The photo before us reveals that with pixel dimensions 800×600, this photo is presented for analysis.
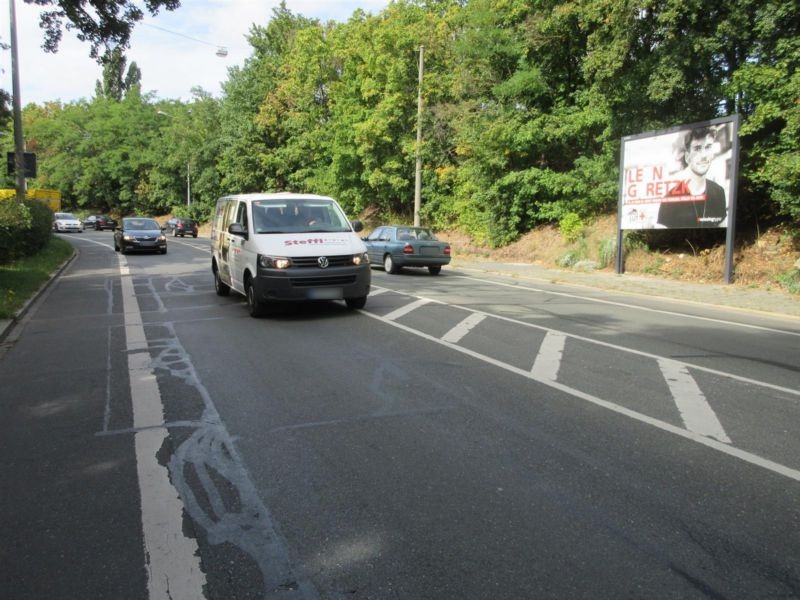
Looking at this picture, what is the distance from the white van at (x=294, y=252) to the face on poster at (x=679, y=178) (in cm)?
1038

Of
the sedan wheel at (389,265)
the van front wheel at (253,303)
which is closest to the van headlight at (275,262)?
the van front wheel at (253,303)

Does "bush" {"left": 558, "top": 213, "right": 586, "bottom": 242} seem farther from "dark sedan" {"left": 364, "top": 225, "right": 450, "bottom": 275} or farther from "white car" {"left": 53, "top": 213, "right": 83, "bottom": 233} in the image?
"white car" {"left": 53, "top": 213, "right": 83, "bottom": 233}

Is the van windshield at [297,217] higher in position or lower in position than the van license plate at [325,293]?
higher

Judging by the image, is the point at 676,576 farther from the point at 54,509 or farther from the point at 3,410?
the point at 3,410

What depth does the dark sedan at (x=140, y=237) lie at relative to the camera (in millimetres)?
26109

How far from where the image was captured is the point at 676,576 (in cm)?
290

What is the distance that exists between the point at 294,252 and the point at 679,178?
12215mm

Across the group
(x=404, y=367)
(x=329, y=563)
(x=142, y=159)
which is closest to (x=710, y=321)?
(x=404, y=367)

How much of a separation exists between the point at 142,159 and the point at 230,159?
29246 millimetres

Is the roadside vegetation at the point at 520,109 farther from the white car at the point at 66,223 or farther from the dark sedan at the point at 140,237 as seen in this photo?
the white car at the point at 66,223

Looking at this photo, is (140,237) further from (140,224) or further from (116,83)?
(116,83)

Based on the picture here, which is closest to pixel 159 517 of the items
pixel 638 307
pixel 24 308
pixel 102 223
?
pixel 24 308

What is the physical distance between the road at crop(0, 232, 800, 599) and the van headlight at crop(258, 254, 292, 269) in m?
1.55

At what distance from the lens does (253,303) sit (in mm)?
10211
